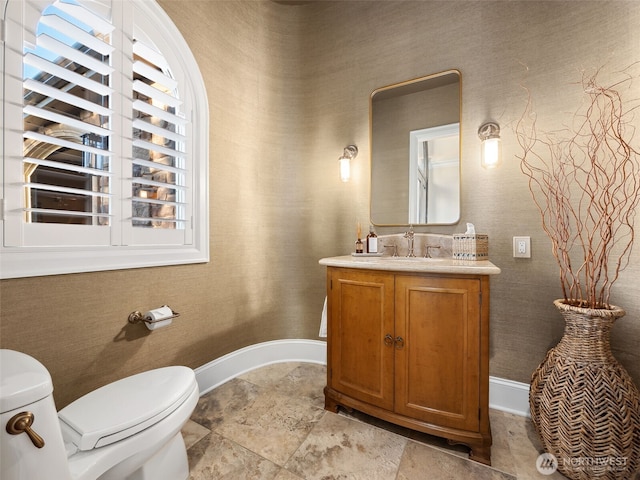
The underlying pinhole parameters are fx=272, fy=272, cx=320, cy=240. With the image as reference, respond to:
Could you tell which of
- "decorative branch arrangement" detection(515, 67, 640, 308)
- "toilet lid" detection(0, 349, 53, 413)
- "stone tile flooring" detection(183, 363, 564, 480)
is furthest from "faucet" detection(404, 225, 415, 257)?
"toilet lid" detection(0, 349, 53, 413)

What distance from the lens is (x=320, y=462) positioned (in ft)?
4.18

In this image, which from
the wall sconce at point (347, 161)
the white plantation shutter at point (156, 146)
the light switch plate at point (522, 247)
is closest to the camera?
the white plantation shutter at point (156, 146)

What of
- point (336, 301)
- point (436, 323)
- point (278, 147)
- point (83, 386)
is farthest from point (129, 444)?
point (278, 147)

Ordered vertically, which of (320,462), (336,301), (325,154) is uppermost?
(325,154)

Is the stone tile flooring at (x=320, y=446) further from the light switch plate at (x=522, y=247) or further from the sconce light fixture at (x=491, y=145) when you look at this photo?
the sconce light fixture at (x=491, y=145)

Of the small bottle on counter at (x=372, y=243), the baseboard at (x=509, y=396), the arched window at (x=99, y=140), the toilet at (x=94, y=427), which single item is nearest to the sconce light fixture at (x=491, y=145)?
the small bottle on counter at (x=372, y=243)

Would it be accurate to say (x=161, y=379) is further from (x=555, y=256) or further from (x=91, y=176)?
(x=555, y=256)

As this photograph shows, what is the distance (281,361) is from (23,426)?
1771mm

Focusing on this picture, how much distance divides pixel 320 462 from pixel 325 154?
1999 mm

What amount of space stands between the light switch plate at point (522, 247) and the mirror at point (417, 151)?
0.36 meters

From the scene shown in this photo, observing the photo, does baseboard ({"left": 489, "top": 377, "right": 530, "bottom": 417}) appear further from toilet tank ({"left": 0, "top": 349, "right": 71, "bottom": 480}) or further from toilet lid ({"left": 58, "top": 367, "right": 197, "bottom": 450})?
toilet tank ({"left": 0, "top": 349, "right": 71, "bottom": 480})

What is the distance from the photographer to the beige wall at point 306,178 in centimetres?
138

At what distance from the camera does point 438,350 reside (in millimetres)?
1308

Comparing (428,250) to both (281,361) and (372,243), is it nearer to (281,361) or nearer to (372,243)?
(372,243)
